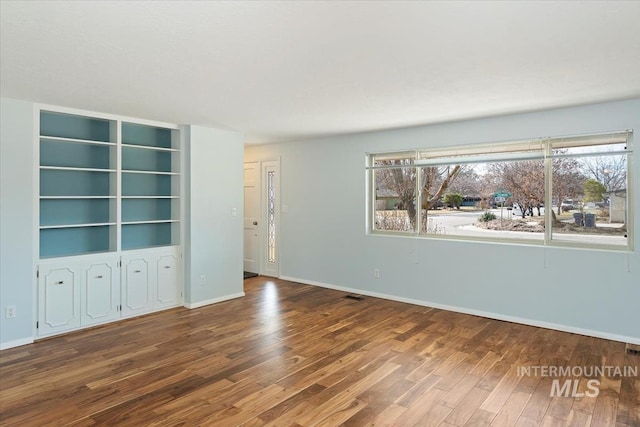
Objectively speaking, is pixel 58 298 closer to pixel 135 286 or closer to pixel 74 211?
pixel 135 286

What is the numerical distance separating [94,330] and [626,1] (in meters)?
5.24

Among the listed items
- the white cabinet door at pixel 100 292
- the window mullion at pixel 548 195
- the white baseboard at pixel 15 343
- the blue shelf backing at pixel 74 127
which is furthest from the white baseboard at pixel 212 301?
the window mullion at pixel 548 195

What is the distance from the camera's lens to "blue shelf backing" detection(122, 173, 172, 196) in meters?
5.01

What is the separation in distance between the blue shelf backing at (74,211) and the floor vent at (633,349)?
18.4 feet

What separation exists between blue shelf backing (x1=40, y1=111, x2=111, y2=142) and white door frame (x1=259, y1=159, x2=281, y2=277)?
9.42ft

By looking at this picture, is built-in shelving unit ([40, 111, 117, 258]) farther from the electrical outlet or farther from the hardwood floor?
the hardwood floor

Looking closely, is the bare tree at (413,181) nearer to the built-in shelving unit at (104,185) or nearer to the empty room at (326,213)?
the empty room at (326,213)

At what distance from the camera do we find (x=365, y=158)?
586 cm

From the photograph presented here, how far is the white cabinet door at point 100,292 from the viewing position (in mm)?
4398

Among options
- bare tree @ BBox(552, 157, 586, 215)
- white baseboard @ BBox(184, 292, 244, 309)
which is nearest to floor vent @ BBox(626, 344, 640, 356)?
bare tree @ BBox(552, 157, 586, 215)

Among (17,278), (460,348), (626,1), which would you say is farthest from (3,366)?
(626,1)

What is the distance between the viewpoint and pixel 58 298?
4180 millimetres

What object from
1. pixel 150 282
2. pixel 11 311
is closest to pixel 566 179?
pixel 150 282

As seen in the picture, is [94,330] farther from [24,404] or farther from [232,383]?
[232,383]
